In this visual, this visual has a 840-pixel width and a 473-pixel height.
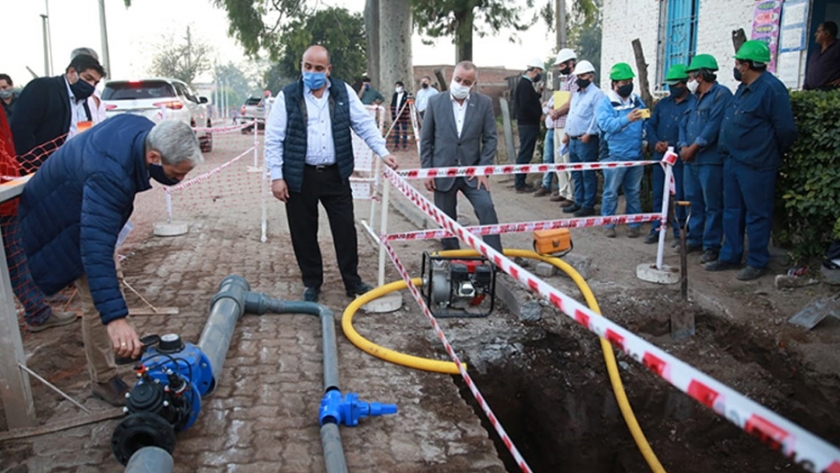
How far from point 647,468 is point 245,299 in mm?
3075

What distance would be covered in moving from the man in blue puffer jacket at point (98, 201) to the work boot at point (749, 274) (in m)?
4.90

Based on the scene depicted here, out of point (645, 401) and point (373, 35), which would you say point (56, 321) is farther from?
point (373, 35)

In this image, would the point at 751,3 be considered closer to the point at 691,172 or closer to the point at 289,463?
the point at 691,172

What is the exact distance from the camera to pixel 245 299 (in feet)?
16.7

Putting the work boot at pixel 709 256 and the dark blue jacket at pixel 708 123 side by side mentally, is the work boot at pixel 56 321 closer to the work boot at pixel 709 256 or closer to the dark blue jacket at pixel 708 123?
the work boot at pixel 709 256

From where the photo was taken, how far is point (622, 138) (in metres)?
7.63

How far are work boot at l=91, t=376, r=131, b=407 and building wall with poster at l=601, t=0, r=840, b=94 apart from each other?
435 inches

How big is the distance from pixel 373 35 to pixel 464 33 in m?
5.19

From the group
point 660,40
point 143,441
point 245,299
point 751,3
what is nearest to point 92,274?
point 143,441

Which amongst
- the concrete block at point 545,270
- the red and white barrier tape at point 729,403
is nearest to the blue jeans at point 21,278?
the red and white barrier tape at point 729,403

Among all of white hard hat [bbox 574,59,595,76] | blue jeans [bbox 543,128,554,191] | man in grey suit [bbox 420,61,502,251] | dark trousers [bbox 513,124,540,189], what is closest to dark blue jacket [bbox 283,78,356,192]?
man in grey suit [bbox 420,61,502,251]

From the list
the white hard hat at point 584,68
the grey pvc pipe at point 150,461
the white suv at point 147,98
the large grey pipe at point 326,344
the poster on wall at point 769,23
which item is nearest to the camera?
the grey pvc pipe at point 150,461

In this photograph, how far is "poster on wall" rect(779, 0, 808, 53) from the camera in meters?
10.6

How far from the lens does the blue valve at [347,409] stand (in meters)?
3.43
